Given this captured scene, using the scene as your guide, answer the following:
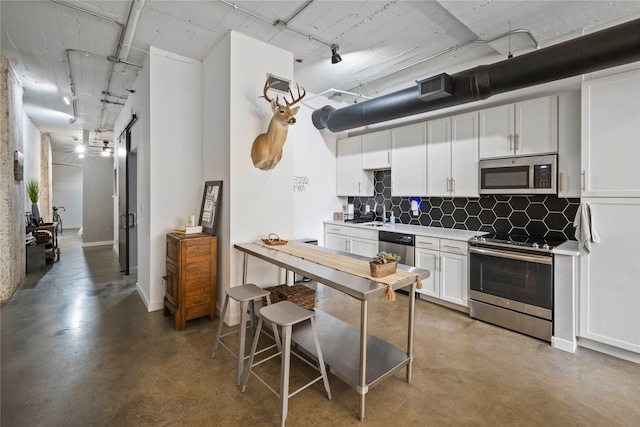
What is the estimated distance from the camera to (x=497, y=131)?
346 centimetres

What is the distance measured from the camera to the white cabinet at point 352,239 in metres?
4.45

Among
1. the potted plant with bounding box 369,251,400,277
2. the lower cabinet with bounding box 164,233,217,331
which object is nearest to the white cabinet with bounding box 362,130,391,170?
the lower cabinet with bounding box 164,233,217,331

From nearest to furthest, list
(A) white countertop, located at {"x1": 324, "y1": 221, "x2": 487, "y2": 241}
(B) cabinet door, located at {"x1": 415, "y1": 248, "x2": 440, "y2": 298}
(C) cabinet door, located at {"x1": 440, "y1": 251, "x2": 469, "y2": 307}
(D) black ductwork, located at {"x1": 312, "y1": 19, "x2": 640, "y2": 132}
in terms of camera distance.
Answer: (D) black ductwork, located at {"x1": 312, "y1": 19, "x2": 640, "y2": 132}, (C) cabinet door, located at {"x1": 440, "y1": 251, "x2": 469, "y2": 307}, (A) white countertop, located at {"x1": 324, "y1": 221, "x2": 487, "y2": 241}, (B) cabinet door, located at {"x1": 415, "y1": 248, "x2": 440, "y2": 298}

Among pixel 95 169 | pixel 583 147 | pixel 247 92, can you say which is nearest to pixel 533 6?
pixel 583 147

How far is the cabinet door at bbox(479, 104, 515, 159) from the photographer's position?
11.0 ft

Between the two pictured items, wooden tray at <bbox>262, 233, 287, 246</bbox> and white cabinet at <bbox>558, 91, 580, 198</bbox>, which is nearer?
white cabinet at <bbox>558, 91, 580, 198</bbox>

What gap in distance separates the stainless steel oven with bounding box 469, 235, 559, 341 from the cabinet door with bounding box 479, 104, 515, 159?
3.26 ft

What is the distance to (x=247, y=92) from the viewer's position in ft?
10.7

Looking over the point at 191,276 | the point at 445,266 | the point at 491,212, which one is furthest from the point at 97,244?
the point at 491,212

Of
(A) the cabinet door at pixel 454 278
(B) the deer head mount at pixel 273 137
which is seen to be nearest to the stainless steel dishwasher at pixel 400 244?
(A) the cabinet door at pixel 454 278

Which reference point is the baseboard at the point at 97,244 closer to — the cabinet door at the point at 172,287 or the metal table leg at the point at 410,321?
the cabinet door at the point at 172,287

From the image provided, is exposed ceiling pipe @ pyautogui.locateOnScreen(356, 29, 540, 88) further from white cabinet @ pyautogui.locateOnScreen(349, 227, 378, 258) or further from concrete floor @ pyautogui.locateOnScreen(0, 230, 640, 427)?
concrete floor @ pyautogui.locateOnScreen(0, 230, 640, 427)

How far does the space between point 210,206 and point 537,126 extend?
3638mm

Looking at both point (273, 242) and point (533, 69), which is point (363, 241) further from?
point (533, 69)
